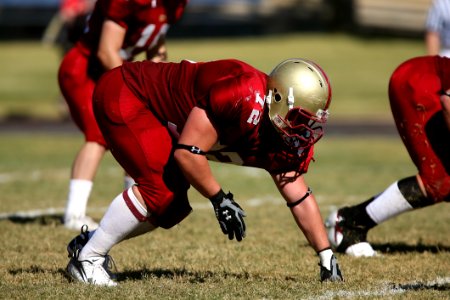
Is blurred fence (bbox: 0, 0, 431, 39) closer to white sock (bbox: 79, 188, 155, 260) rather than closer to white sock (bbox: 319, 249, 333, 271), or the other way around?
white sock (bbox: 319, 249, 333, 271)

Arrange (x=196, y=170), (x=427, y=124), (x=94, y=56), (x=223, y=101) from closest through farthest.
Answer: (x=223, y=101) < (x=196, y=170) < (x=427, y=124) < (x=94, y=56)

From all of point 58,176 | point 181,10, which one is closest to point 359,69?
point 58,176

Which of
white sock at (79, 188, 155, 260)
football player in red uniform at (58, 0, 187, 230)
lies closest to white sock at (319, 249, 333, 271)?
white sock at (79, 188, 155, 260)

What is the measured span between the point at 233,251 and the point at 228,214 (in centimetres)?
151

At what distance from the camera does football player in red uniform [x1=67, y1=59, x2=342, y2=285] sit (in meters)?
4.61

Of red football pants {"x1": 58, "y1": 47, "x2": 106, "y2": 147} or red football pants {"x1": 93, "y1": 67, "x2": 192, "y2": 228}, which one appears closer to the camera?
red football pants {"x1": 93, "y1": 67, "x2": 192, "y2": 228}

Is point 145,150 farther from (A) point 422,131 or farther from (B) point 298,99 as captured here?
(A) point 422,131

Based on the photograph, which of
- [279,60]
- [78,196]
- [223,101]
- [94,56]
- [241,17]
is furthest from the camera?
[241,17]

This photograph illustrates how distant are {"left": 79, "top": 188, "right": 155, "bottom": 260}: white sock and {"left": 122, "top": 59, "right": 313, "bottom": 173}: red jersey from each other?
1.62 ft

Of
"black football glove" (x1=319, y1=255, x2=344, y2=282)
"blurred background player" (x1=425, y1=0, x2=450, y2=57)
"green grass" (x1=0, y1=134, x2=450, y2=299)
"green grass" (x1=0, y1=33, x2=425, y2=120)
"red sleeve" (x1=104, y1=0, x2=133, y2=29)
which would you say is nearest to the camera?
"green grass" (x1=0, y1=134, x2=450, y2=299)

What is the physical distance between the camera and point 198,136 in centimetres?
461

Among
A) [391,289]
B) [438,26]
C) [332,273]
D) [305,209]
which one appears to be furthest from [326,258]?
[438,26]

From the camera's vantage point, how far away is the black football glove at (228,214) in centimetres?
465

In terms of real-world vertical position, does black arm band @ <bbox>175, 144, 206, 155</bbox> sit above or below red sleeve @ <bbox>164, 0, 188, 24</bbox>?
above
